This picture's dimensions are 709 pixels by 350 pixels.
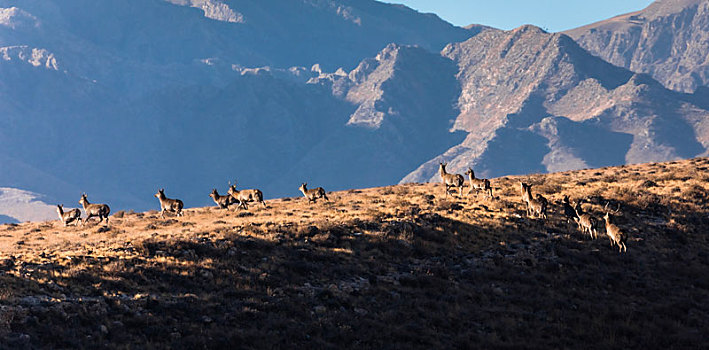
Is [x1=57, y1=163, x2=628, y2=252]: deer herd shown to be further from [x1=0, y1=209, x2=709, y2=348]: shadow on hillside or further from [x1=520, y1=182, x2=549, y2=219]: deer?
[x1=0, y1=209, x2=709, y2=348]: shadow on hillside

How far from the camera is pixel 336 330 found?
20.3m

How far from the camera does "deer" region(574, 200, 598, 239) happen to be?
32.1 metres

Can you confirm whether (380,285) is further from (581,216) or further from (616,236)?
(581,216)

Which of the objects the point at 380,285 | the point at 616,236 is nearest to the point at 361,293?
the point at 380,285

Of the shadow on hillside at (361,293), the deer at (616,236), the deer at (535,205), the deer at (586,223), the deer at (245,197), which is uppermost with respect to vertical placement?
the deer at (245,197)

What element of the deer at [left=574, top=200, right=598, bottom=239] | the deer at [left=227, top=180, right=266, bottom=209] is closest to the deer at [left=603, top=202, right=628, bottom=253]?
the deer at [left=574, top=200, right=598, bottom=239]

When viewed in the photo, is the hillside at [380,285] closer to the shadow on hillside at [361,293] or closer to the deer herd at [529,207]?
the shadow on hillside at [361,293]

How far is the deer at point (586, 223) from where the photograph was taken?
32094 millimetres

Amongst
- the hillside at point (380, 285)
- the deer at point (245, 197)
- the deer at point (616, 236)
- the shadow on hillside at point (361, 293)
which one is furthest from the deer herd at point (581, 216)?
the deer at point (245, 197)

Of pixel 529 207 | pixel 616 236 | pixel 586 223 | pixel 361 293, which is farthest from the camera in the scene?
pixel 529 207

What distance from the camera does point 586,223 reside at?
32.3m

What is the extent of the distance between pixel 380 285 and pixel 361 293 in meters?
1.28

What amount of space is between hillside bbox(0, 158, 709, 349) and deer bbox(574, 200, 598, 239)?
0.65 meters

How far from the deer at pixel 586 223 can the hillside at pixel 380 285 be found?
65 cm
